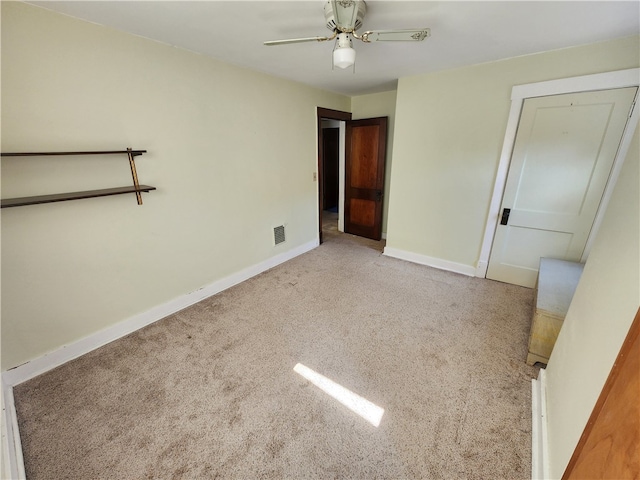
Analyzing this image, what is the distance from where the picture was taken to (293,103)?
321 cm

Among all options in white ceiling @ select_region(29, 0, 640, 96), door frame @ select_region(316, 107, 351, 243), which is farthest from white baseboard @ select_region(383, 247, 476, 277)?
white ceiling @ select_region(29, 0, 640, 96)

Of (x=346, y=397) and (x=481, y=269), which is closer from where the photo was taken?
(x=346, y=397)

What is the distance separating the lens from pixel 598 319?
1.08m

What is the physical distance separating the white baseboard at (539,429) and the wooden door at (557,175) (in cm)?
153

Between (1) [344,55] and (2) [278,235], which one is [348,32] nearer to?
(1) [344,55]

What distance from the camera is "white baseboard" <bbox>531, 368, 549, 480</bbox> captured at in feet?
3.92

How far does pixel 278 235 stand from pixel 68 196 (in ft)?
6.85

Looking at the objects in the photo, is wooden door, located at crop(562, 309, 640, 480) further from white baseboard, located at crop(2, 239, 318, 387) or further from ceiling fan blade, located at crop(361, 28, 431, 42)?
white baseboard, located at crop(2, 239, 318, 387)

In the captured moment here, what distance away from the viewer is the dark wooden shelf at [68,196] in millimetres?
1484

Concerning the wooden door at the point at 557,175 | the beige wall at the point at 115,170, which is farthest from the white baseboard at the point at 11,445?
the wooden door at the point at 557,175

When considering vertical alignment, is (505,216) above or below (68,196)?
below

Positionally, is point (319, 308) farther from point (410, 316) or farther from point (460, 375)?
point (460, 375)

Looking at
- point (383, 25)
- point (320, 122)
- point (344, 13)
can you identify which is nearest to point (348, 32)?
point (344, 13)

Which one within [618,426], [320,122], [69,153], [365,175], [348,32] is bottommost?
[618,426]
